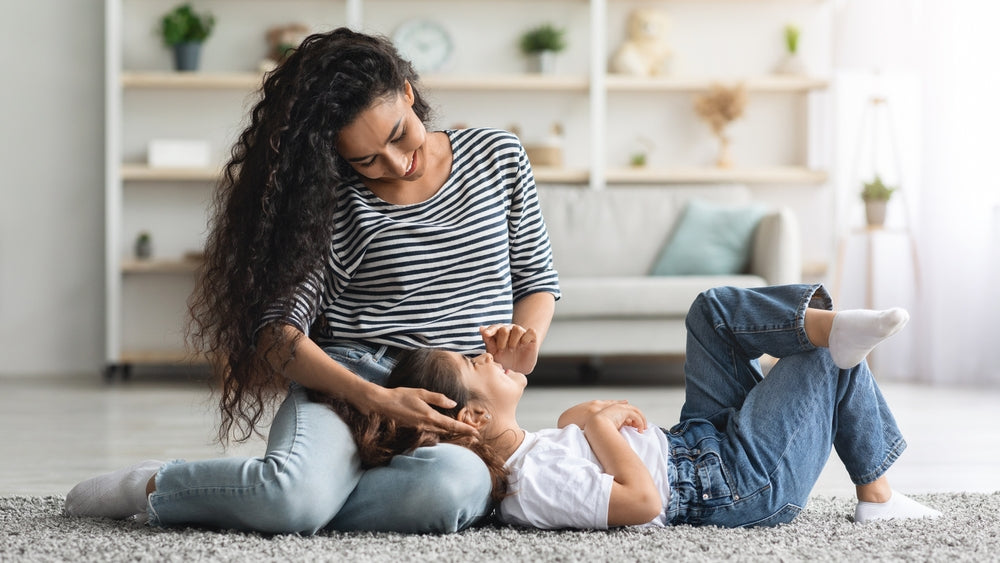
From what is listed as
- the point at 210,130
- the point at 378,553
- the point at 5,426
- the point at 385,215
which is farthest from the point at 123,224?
the point at 378,553

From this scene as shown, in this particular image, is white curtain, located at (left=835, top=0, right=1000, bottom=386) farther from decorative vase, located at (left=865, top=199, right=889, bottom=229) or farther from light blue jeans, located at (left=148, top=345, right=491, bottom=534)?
light blue jeans, located at (left=148, top=345, right=491, bottom=534)

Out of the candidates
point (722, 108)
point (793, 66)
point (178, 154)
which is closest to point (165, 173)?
point (178, 154)

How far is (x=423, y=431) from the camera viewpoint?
1576mm

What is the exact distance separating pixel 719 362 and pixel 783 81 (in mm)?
3423

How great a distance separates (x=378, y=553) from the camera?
1469mm

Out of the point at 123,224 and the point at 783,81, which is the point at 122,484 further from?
the point at 783,81

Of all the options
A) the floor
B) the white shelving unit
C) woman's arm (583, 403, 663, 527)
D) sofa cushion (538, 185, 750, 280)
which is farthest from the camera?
the white shelving unit

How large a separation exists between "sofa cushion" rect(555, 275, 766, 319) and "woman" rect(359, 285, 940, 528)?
229cm

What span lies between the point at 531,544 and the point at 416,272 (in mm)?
501

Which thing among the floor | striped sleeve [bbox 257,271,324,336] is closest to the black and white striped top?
striped sleeve [bbox 257,271,324,336]

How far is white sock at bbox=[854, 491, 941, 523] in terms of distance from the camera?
168 centimetres

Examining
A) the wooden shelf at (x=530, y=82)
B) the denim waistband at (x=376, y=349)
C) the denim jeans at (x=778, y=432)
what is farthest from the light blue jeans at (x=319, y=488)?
the wooden shelf at (x=530, y=82)

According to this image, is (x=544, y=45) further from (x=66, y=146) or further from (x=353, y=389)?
(x=353, y=389)

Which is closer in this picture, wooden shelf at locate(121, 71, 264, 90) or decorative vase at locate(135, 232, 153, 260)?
wooden shelf at locate(121, 71, 264, 90)
